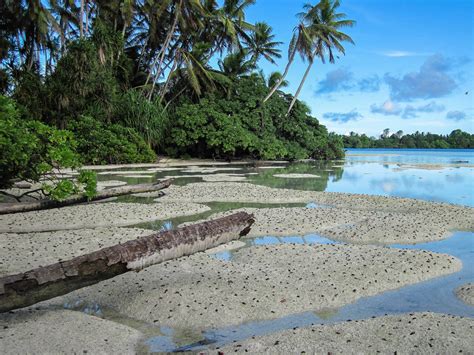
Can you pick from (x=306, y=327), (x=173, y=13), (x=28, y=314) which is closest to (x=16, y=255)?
(x=28, y=314)

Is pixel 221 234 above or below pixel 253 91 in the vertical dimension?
below

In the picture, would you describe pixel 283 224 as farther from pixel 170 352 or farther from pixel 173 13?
pixel 173 13

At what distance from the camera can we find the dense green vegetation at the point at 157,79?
28766 millimetres

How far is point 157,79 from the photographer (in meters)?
36.5

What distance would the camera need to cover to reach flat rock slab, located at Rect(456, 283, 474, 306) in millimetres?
5636

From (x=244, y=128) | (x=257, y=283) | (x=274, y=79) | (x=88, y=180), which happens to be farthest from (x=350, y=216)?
(x=274, y=79)

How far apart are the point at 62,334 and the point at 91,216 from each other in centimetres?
684

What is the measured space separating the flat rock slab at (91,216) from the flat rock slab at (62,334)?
540 centimetres

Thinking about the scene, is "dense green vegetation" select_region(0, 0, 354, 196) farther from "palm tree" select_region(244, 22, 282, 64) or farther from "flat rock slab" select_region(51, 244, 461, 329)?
"flat rock slab" select_region(51, 244, 461, 329)

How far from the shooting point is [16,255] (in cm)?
726

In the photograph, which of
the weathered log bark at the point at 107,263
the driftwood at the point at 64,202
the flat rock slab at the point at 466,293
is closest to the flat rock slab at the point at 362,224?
the flat rock slab at the point at 466,293

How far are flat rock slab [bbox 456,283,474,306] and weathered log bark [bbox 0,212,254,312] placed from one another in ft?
9.62

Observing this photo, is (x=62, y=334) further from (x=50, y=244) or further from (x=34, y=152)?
(x=34, y=152)

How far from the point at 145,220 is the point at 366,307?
6.63m
